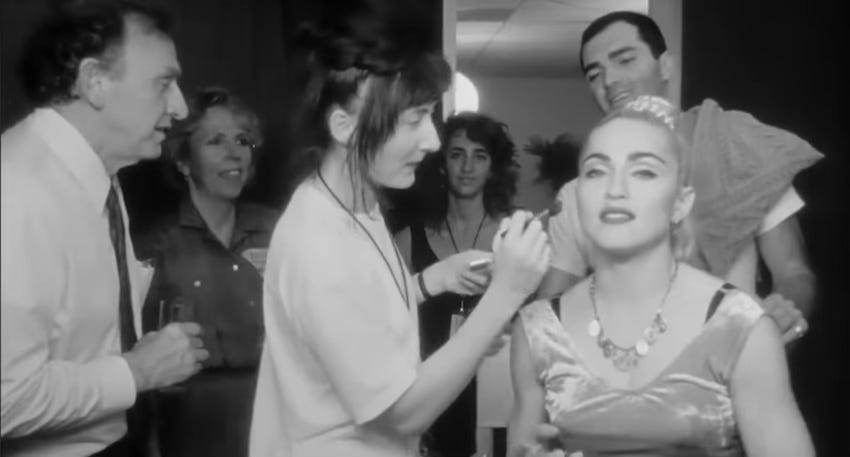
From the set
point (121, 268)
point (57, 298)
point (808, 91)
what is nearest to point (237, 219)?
point (121, 268)

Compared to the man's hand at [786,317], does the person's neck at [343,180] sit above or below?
above

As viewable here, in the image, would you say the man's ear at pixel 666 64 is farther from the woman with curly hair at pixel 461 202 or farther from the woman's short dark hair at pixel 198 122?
the woman's short dark hair at pixel 198 122

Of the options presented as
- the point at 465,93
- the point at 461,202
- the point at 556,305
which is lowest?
the point at 556,305

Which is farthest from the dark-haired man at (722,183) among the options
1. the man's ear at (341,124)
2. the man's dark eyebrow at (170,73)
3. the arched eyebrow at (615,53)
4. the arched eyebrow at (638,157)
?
the man's dark eyebrow at (170,73)

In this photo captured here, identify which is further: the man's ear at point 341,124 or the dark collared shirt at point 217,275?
the dark collared shirt at point 217,275

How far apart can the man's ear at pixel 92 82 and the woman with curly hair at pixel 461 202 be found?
40 cm

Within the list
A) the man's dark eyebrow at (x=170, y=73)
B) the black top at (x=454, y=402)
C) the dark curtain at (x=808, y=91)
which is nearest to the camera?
the man's dark eyebrow at (x=170, y=73)

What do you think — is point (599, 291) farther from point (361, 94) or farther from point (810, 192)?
point (810, 192)

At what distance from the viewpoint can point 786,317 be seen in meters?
0.92

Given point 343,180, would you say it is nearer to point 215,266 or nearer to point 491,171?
point 215,266

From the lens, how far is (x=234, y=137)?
38.3 inches

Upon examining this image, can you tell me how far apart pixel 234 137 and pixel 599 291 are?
35 cm

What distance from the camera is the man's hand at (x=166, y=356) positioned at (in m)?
0.79

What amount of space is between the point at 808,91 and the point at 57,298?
80cm
